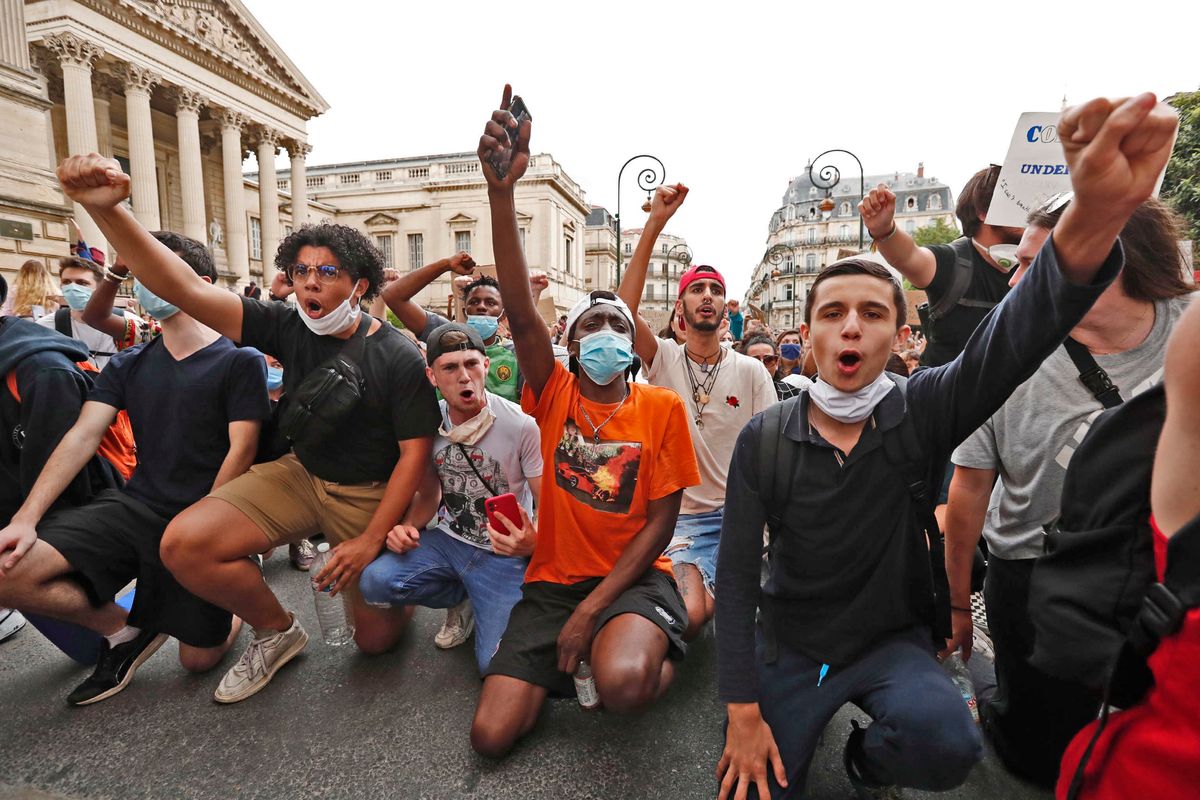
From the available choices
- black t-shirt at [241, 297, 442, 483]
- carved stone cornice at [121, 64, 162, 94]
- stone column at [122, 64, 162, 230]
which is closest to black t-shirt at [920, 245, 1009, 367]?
black t-shirt at [241, 297, 442, 483]

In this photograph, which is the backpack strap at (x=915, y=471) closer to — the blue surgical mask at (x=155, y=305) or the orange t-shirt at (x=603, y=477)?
the orange t-shirt at (x=603, y=477)

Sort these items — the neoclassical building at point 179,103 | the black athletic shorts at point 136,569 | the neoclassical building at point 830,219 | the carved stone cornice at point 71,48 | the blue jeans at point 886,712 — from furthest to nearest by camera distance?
the neoclassical building at point 830,219 < the neoclassical building at point 179,103 < the carved stone cornice at point 71,48 < the black athletic shorts at point 136,569 < the blue jeans at point 886,712

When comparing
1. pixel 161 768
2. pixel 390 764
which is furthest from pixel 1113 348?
pixel 161 768

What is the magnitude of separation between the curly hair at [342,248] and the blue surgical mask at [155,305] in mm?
580

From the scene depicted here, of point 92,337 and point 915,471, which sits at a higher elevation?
point 92,337

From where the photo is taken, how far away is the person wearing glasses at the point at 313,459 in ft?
9.16

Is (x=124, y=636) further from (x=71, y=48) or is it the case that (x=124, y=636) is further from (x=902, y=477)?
(x=71, y=48)

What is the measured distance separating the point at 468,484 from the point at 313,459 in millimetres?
836

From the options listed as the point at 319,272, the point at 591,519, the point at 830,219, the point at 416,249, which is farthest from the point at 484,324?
the point at 830,219

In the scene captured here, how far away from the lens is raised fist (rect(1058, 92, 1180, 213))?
44.2 inches

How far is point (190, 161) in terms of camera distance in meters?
25.9

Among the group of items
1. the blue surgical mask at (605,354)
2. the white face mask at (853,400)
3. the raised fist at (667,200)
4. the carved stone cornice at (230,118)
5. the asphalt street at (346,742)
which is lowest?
the asphalt street at (346,742)

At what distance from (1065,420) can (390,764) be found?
2.91 meters

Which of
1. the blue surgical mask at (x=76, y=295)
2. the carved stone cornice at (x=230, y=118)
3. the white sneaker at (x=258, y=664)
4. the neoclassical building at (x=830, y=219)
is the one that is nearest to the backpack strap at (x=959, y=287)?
the white sneaker at (x=258, y=664)
